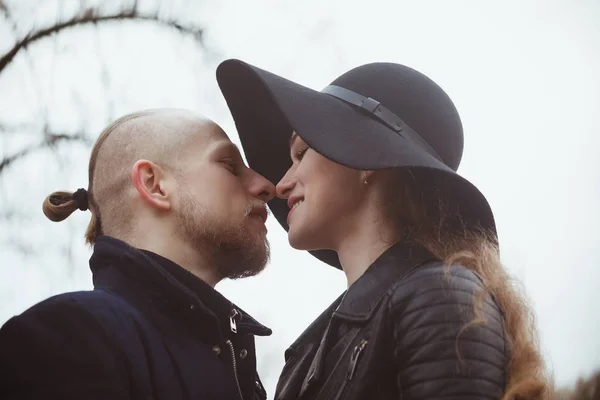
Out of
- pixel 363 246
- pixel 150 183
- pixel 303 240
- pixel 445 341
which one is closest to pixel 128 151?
pixel 150 183

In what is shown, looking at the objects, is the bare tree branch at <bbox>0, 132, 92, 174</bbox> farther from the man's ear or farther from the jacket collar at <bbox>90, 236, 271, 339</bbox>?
the jacket collar at <bbox>90, 236, 271, 339</bbox>

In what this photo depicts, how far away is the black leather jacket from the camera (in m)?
1.05

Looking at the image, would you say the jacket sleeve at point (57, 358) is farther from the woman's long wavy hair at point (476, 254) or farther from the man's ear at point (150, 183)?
the woman's long wavy hair at point (476, 254)

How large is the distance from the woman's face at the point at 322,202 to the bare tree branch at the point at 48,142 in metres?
1.13

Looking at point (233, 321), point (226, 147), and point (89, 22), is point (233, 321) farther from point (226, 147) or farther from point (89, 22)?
point (89, 22)

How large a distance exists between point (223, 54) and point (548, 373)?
1.67 m

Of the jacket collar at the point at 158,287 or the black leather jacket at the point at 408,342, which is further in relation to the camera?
the jacket collar at the point at 158,287

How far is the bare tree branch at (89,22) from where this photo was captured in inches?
85.3

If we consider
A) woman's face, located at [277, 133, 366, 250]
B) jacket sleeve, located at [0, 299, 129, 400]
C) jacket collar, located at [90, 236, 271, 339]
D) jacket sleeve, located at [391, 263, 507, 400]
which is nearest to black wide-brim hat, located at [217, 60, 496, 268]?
woman's face, located at [277, 133, 366, 250]

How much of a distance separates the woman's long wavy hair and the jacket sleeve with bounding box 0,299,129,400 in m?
0.61

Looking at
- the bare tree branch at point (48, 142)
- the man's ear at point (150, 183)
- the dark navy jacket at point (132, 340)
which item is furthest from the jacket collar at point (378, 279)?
the bare tree branch at point (48, 142)

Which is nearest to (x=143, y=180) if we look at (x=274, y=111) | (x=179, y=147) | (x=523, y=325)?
(x=179, y=147)

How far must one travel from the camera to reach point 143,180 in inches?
59.5

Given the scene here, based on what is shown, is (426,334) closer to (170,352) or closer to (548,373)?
(548,373)
